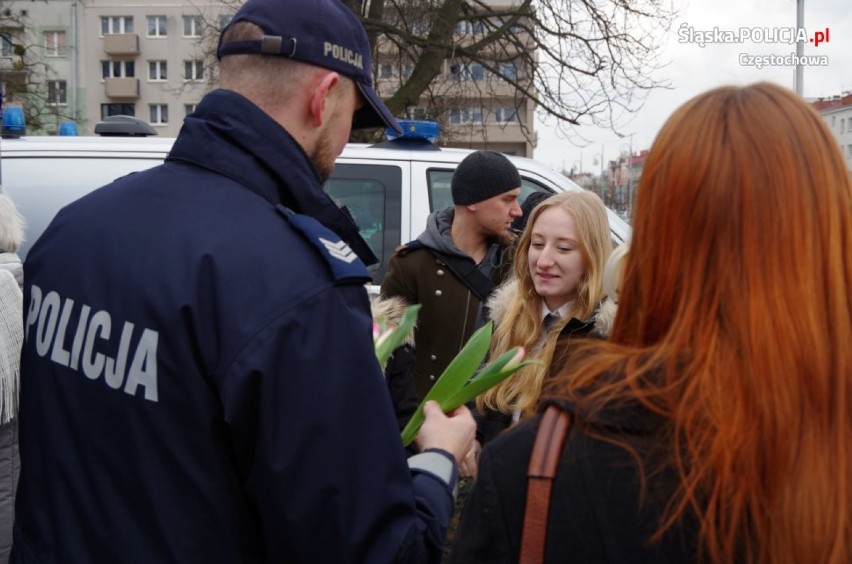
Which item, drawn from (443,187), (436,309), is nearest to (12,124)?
(443,187)

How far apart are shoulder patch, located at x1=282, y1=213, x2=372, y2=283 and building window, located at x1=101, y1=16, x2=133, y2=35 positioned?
59108 millimetres

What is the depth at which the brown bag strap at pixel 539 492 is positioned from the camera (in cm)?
117

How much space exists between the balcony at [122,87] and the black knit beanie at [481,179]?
51413mm

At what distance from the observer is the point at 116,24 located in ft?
185

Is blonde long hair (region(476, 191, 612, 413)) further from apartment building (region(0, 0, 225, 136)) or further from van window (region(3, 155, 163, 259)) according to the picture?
apartment building (region(0, 0, 225, 136))

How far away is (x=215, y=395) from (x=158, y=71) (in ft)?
192

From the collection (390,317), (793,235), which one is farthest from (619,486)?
(390,317)

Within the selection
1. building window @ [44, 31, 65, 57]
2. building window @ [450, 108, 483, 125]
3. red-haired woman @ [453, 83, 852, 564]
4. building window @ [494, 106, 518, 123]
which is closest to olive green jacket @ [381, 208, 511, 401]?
red-haired woman @ [453, 83, 852, 564]

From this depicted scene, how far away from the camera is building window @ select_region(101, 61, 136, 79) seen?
5512cm

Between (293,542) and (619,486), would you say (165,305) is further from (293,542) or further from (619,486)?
(619,486)

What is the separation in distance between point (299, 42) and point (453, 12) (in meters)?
10.6

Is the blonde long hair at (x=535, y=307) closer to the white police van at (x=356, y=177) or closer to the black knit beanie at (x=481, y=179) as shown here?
the black knit beanie at (x=481, y=179)

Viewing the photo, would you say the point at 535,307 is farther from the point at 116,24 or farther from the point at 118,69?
the point at 116,24

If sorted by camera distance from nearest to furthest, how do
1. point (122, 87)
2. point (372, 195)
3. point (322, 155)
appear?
1. point (322, 155)
2. point (372, 195)
3. point (122, 87)
